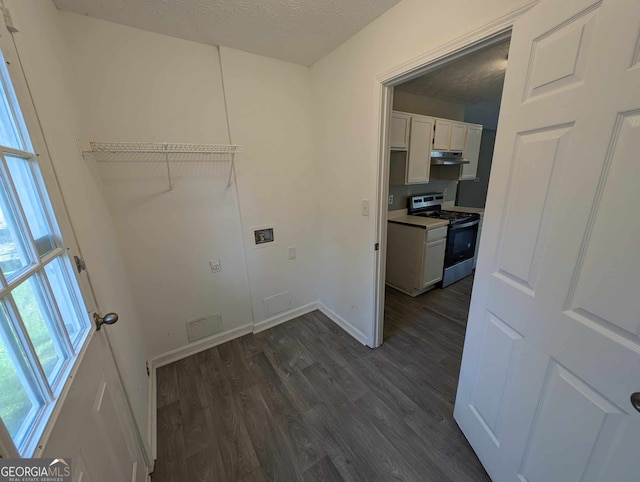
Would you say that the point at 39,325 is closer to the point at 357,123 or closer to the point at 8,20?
the point at 8,20

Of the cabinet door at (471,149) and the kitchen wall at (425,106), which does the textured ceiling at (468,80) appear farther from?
the cabinet door at (471,149)

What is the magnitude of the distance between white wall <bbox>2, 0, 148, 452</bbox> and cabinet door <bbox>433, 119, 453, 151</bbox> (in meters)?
3.25

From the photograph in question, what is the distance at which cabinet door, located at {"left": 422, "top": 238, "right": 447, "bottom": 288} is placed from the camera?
2.89 meters

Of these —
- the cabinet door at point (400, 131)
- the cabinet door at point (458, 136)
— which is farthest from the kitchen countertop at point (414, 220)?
the cabinet door at point (458, 136)

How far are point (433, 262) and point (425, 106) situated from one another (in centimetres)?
211

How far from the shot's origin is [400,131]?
2.64 metres

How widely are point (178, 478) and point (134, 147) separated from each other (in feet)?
6.66

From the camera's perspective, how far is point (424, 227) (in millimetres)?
2787

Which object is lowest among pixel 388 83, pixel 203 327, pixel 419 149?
pixel 203 327

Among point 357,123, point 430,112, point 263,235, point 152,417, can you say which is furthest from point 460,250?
point 152,417

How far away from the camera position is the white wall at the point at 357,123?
51.1 inches

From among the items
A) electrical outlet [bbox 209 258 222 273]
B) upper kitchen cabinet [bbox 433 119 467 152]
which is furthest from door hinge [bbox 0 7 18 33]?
upper kitchen cabinet [bbox 433 119 467 152]

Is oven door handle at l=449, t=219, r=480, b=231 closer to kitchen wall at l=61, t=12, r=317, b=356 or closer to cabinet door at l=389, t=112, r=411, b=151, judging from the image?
cabinet door at l=389, t=112, r=411, b=151

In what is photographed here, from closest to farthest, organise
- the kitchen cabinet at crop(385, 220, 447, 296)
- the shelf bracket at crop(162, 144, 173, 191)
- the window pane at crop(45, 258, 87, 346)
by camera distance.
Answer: the window pane at crop(45, 258, 87, 346), the shelf bracket at crop(162, 144, 173, 191), the kitchen cabinet at crop(385, 220, 447, 296)
